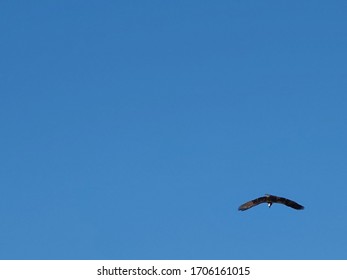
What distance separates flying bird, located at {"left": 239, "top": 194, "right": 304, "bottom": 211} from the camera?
174 meters

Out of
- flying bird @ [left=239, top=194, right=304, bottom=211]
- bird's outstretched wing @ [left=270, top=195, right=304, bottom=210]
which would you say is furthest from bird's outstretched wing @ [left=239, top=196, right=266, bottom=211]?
bird's outstretched wing @ [left=270, top=195, right=304, bottom=210]

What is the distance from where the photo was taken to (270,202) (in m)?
176

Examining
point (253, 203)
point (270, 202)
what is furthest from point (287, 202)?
point (253, 203)

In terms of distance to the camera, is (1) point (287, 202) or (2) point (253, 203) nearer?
(2) point (253, 203)

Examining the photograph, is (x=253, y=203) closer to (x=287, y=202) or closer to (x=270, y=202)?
(x=270, y=202)

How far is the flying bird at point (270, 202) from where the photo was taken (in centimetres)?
17350

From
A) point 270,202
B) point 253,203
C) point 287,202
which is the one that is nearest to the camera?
point 253,203

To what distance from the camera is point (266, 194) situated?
176m

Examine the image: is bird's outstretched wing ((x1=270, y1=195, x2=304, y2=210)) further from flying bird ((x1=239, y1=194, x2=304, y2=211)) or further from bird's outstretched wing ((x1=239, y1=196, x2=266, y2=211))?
bird's outstretched wing ((x1=239, y1=196, x2=266, y2=211))

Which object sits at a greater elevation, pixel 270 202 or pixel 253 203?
pixel 270 202

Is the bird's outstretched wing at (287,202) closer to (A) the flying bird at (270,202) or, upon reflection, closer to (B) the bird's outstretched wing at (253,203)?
(A) the flying bird at (270,202)
